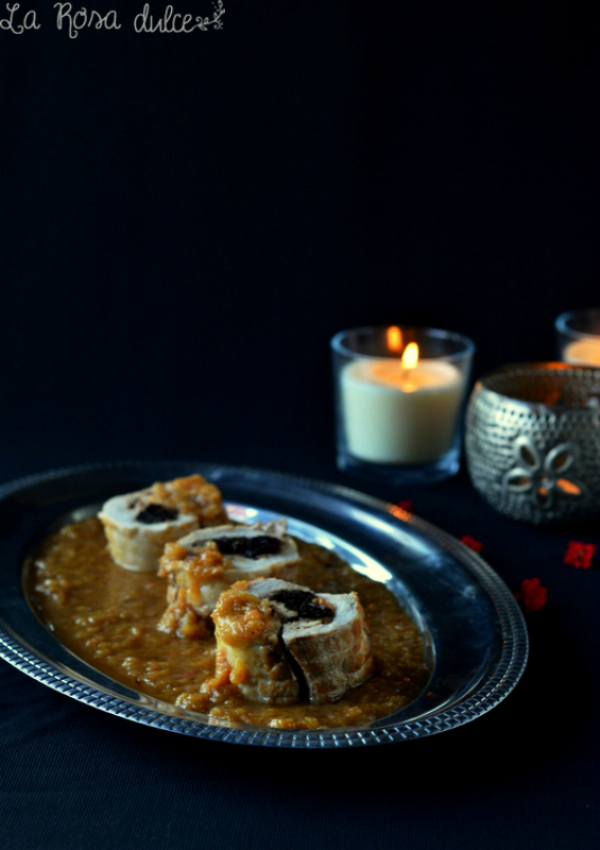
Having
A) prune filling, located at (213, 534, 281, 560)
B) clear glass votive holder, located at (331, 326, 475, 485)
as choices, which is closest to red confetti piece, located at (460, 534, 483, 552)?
clear glass votive holder, located at (331, 326, 475, 485)

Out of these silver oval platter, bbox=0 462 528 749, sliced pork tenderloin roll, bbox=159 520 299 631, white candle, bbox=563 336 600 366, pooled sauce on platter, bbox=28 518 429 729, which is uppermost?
white candle, bbox=563 336 600 366

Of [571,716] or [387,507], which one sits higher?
[387,507]

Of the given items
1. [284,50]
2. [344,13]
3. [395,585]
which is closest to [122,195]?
[284,50]

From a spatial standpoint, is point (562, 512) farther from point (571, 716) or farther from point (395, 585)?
point (571, 716)

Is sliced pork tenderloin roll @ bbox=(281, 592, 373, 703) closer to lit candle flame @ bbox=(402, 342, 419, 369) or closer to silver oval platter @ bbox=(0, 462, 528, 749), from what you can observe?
silver oval platter @ bbox=(0, 462, 528, 749)

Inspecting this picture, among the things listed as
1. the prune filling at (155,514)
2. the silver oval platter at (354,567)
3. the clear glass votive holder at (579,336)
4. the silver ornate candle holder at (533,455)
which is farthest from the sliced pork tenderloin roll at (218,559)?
the clear glass votive holder at (579,336)
